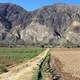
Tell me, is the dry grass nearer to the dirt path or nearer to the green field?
the dirt path

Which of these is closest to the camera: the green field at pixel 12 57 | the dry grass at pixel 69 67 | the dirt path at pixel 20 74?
the dirt path at pixel 20 74

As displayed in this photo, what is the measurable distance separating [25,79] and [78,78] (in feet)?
15.7

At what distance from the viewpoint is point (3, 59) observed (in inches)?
2312

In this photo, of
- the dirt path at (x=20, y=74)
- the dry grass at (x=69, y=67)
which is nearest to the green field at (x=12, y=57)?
the dirt path at (x=20, y=74)

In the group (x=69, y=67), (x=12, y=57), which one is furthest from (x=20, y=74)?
(x=12, y=57)

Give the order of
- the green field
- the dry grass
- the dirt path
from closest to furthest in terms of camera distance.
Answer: the dirt path, the dry grass, the green field

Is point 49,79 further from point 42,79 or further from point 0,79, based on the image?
point 0,79

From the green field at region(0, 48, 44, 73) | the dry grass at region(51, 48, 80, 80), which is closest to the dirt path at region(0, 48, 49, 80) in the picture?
the dry grass at region(51, 48, 80, 80)

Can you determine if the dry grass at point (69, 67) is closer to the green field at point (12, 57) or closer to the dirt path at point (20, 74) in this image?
the dirt path at point (20, 74)

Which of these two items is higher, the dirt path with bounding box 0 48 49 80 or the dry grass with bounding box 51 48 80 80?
the dirt path with bounding box 0 48 49 80

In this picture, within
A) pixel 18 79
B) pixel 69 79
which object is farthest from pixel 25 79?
pixel 69 79

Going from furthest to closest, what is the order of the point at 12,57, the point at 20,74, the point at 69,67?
the point at 12,57, the point at 69,67, the point at 20,74

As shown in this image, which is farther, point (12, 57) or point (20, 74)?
point (12, 57)

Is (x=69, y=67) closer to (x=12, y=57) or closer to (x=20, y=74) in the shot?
(x=20, y=74)
